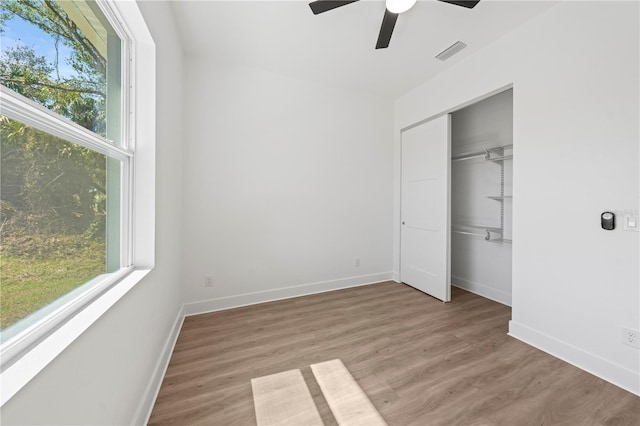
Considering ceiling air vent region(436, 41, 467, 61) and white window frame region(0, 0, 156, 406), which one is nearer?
white window frame region(0, 0, 156, 406)

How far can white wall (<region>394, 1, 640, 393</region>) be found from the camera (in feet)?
5.34

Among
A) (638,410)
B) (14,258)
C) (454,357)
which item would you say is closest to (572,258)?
(638,410)

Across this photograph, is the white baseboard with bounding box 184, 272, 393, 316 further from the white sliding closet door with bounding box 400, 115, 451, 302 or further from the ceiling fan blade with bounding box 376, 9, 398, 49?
the ceiling fan blade with bounding box 376, 9, 398, 49

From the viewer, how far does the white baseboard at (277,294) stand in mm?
2703

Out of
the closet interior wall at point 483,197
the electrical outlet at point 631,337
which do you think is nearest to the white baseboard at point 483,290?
the closet interior wall at point 483,197

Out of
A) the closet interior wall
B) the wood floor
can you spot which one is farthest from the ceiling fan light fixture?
the wood floor

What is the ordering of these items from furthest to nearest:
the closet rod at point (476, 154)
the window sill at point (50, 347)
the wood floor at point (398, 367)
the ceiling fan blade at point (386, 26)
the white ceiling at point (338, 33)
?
the closet rod at point (476, 154) → the white ceiling at point (338, 33) → the ceiling fan blade at point (386, 26) → the wood floor at point (398, 367) → the window sill at point (50, 347)

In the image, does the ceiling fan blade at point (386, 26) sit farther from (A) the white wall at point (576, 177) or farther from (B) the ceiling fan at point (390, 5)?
(A) the white wall at point (576, 177)

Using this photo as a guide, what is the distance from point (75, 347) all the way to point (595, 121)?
3110 mm

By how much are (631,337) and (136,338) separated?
9.88 feet

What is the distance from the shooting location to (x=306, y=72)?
117 inches

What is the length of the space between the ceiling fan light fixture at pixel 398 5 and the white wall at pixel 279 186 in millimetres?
1571

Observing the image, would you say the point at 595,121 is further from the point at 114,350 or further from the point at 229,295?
the point at 229,295

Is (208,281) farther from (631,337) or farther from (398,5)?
(631,337)
